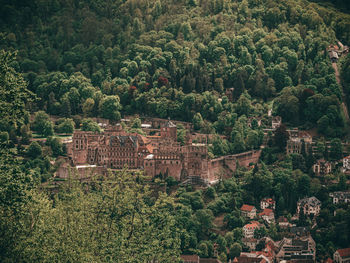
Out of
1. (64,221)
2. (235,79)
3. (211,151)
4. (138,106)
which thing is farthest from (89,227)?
(235,79)

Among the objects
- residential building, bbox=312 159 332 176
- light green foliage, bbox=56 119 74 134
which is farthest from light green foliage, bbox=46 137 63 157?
residential building, bbox=312 159 332 176

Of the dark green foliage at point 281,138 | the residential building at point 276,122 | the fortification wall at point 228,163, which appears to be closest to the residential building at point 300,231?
the fortification wall at point 228,163

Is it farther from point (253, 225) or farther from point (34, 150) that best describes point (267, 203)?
point (34, 150)

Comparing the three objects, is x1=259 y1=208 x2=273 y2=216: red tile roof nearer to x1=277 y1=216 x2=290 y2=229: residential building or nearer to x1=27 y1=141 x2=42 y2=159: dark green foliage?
x1=277 y1=216 x2=290 y2=229: residential building

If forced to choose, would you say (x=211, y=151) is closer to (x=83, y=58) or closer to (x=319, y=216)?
(x=319, y=216)

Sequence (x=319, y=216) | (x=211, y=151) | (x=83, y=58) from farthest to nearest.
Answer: (x=83, y=58), (x=211, y=151), (x=319, y=216)

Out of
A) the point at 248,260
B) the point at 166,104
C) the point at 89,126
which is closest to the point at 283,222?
the point at 248,260
